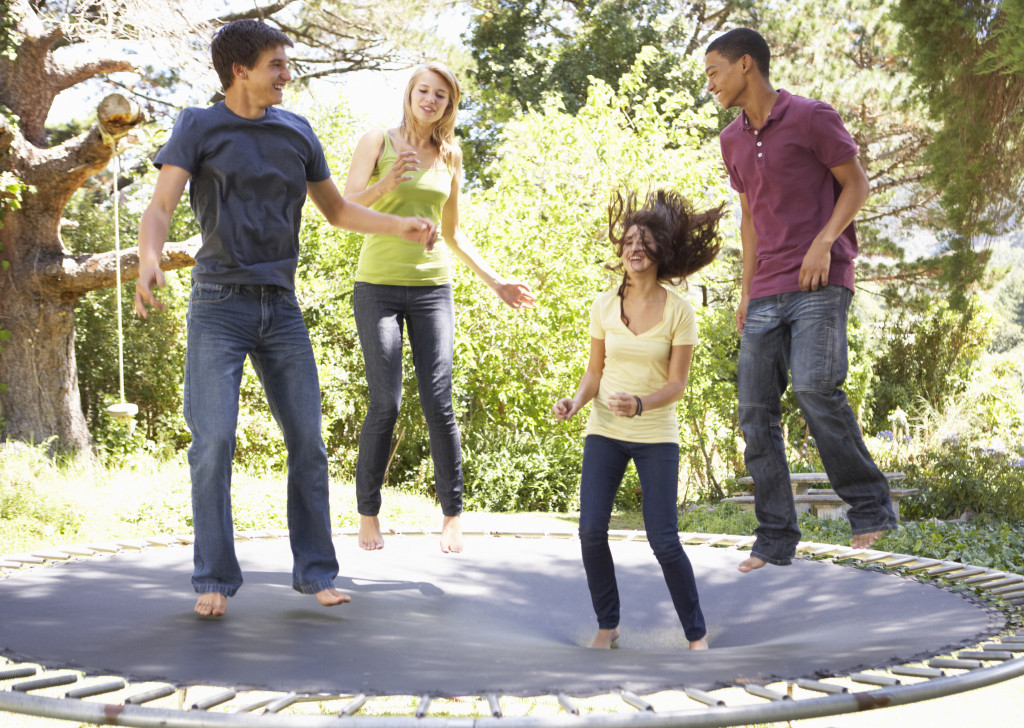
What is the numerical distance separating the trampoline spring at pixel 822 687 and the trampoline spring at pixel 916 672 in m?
0.20

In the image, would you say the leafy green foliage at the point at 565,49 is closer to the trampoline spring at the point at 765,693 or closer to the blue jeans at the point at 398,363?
the blue jeans at the point at 398,363

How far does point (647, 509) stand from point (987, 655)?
0.76 m

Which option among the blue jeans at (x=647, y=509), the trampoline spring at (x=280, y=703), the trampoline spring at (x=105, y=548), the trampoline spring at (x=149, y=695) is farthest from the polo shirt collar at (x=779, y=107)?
the trampoline spring at (x=105, y=548)

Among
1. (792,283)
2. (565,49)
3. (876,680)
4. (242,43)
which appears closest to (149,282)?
(242,43)

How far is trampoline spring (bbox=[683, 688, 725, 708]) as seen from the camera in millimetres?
1518

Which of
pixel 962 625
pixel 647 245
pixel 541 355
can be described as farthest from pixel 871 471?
pixel 541 355

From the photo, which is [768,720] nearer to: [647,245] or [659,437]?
[659,437]

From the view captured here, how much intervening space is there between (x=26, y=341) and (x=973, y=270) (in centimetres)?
664

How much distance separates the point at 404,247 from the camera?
8.69ft

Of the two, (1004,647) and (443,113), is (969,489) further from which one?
(443,113)

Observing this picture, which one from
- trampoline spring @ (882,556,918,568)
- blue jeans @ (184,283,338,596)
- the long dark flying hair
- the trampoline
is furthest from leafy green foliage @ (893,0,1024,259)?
blue jeans @ (184,283,338,596)

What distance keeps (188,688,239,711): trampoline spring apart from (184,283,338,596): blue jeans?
1.89 ft

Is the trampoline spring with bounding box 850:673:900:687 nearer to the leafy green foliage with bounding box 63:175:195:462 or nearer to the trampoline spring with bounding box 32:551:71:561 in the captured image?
the trampoline spring with bounding box 32:551:71:561

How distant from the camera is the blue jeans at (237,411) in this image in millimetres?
2066
